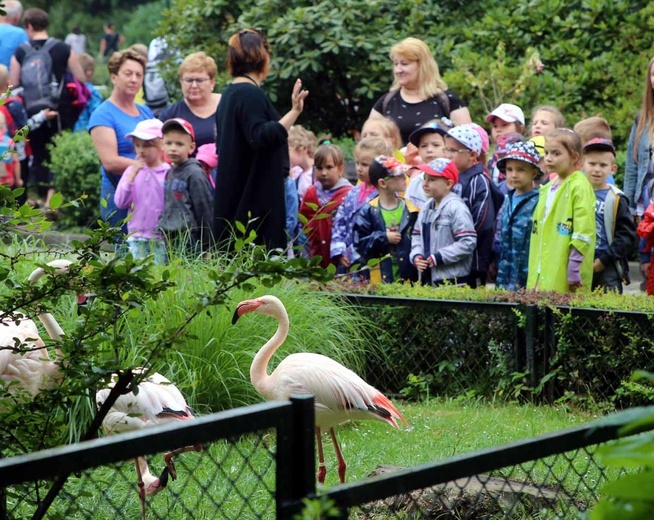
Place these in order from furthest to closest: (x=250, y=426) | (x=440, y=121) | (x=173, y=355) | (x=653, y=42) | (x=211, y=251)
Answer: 1. (x=653, y=42)
2. (x=440, y=121)
3. (x=211, y=251)
4. (x=173, y=355)
5. (x=250, y=426)

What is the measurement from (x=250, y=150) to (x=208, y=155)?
92 centimetres

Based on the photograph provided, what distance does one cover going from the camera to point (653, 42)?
12.0m

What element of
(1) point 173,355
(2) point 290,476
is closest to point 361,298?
(1) point 173,355

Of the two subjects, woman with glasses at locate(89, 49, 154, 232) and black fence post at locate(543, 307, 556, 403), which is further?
woman with glasses at locate(89, 49, 154, 232)

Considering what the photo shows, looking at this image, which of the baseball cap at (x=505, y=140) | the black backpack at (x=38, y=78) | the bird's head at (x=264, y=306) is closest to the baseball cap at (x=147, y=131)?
the baseball cap at (x=505, y=140)

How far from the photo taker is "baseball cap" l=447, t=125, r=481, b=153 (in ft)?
27.0

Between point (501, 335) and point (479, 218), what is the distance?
1343mm

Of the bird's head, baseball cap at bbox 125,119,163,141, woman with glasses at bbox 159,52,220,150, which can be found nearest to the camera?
the bird's head

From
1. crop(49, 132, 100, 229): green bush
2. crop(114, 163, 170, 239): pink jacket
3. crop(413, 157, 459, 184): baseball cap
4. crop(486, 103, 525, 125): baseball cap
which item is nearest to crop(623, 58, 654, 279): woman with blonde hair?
crop(486, 103, 525, 125): baseball cap

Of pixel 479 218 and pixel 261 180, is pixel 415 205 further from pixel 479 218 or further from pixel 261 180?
pixel 261 180

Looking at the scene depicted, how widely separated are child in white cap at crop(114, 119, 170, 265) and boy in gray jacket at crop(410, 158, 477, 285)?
191 cm

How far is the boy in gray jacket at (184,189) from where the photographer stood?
8.25 m

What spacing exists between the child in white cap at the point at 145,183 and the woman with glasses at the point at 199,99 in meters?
0.55

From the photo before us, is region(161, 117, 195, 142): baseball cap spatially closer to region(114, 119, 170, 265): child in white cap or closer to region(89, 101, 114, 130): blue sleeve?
region(114, 119, 170, 265): child in white cap
